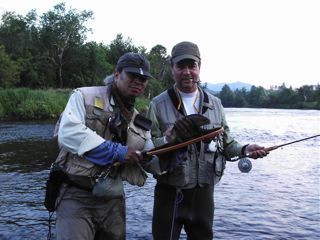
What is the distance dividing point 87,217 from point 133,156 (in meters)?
0.75

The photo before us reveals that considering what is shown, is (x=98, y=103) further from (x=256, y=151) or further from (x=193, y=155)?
(x=256, y=151)

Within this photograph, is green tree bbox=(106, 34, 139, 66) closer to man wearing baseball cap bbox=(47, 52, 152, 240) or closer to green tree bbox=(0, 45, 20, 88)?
green tree bbox=(0, 45, 20, 88)

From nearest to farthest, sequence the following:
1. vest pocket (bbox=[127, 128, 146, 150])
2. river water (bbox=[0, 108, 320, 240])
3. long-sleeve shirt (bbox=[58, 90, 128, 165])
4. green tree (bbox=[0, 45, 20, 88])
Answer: long-sleeve shirt (bbox=[58, 90, 128, 165]) → vest pocket (bbox=[127, 128, 146, 150]) → river water (bbox=[0, 108, 320, 240]) → green tree (bbox=[0, 45, 20, 88])

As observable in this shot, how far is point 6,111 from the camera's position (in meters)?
39.7

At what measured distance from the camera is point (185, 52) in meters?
4.64

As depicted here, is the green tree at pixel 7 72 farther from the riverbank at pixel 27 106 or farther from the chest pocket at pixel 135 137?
the chest pocket at pixel 135 137

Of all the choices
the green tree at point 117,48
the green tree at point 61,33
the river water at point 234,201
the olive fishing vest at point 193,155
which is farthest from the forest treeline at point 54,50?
the olive fishing vest at point 193,155

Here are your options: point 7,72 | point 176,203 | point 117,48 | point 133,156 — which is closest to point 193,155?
point 176,203

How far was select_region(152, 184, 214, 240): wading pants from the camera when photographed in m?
4.77

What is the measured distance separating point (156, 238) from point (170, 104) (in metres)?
1.52

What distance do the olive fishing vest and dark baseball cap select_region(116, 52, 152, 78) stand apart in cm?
69

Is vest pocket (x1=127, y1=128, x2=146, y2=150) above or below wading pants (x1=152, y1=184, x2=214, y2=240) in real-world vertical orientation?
above

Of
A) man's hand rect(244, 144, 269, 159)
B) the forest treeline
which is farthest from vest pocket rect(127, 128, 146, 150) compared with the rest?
the forest treeline

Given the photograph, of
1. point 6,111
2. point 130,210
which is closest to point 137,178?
point 130,210
